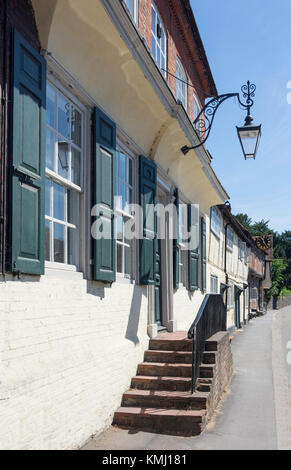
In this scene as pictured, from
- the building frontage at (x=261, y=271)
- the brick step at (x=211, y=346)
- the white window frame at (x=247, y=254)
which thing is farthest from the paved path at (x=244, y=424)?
the building frontage at (x=261, y=271)

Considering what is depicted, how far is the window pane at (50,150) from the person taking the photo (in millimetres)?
5125

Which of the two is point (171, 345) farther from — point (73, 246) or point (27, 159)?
point (27, 159)

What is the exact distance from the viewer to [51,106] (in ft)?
17.1

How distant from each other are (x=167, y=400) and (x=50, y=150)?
352 centimetres

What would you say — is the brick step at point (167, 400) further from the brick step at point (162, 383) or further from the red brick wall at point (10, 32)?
the red brick wall at point (10, 32)

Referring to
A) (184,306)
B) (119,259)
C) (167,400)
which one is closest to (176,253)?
(184,306)

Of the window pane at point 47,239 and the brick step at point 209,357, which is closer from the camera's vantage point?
the window pane at point 47,239

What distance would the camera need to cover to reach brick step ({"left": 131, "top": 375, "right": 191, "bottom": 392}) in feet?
22.4

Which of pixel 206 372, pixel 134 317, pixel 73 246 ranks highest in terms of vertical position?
pixel 73 246

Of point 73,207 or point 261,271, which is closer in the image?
point 73,207

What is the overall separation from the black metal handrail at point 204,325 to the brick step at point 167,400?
20cm

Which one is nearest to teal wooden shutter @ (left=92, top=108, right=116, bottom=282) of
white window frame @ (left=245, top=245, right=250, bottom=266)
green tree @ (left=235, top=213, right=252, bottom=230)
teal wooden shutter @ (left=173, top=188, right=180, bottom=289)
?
teal wooden shutter @ (left=173, top=188, right=180, bottom=289)

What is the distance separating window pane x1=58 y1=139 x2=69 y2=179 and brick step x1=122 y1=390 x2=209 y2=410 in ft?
9.96

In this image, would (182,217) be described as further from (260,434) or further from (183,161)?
(260,434)
